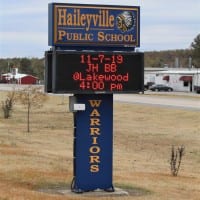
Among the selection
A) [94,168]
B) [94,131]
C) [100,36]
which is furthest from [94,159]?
[100,36]

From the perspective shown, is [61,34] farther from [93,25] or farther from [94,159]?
[94,159]

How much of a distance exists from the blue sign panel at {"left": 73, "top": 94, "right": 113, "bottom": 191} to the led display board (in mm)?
432

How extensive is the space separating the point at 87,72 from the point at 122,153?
13.8 m

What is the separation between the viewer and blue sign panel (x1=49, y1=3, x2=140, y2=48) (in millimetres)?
12906

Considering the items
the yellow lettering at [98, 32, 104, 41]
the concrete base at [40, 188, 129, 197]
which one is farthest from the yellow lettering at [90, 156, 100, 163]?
the yellow lettering at [98, 32, 104, 41]

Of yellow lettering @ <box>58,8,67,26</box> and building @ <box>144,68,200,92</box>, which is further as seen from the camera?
building @ <box>144,68,200,92</box>

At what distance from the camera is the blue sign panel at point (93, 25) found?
42.3 feet

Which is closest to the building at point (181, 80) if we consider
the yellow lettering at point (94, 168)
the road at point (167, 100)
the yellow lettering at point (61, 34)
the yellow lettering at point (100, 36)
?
the road at point (167, 100)

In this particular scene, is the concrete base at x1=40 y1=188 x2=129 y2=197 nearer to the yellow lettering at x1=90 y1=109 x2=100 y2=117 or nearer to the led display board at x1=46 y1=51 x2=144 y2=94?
the yellow lettering at x1=90 y1=109 x2=100 y2=117

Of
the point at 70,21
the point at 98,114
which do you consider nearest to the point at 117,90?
the point at 98,114

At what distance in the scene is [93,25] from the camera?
1316cm

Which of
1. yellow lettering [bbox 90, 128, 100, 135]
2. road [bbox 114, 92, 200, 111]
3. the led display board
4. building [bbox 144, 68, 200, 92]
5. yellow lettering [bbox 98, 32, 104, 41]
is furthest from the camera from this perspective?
building [bbox 144, 68, 200, 92]

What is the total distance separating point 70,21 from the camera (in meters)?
13.0

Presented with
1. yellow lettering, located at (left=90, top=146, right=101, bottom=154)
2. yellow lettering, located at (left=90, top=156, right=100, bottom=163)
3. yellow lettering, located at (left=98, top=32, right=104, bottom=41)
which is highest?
yellow lettering, located at (left=98, top=32, right=104, bottom=41)
